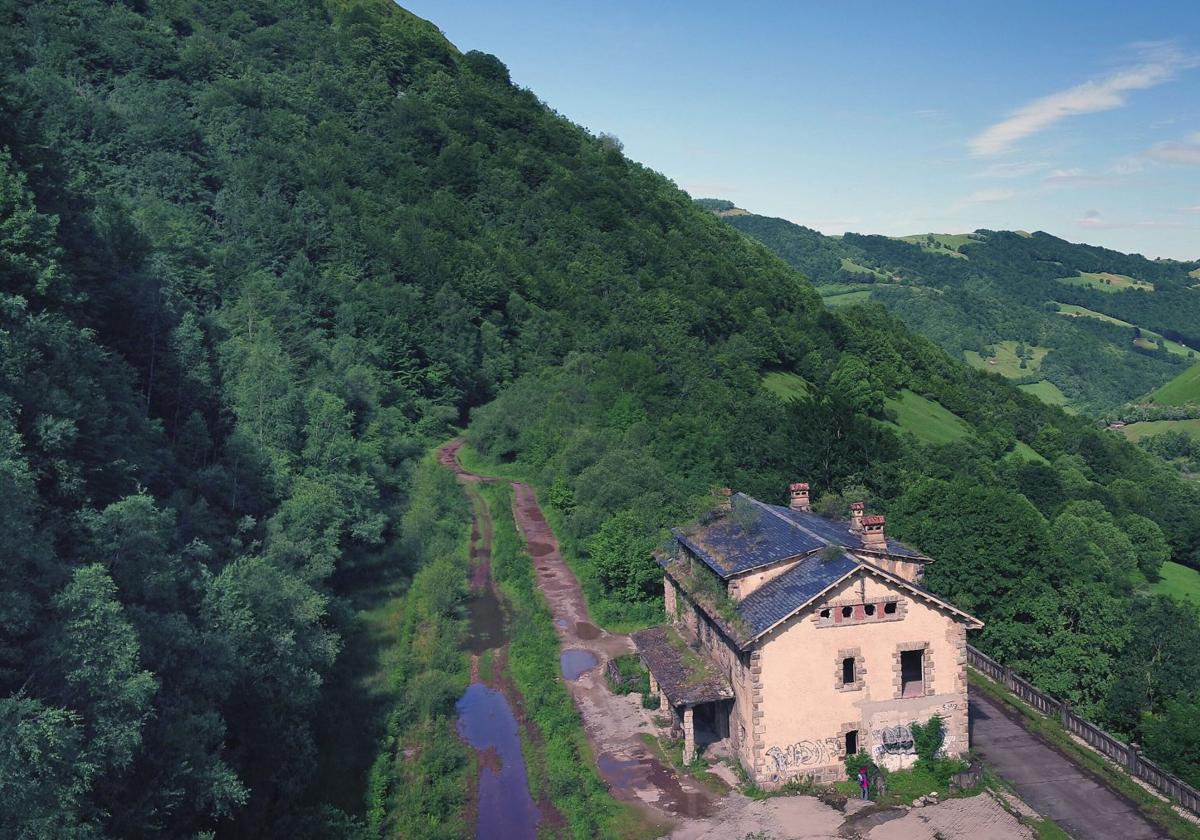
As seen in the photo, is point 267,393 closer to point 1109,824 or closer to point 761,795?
point 761,795

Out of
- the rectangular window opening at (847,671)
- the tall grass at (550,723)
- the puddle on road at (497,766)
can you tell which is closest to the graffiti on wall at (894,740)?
the rectangular window opening at (847,671)

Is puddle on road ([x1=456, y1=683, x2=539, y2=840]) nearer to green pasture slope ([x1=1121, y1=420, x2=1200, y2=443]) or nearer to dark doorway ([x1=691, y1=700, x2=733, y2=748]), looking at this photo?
dark doorway ([x1=691, y1=700, x2=733, y2=748])

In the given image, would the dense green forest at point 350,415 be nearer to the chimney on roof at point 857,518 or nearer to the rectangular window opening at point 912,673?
the chimney on roof at point 857,518

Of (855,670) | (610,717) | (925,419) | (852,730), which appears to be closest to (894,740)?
(852,730)

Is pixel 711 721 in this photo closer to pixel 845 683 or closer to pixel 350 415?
pixel 845 683

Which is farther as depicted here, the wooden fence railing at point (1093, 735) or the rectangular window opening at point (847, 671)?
the rectangular window opening at point (847, 671)
